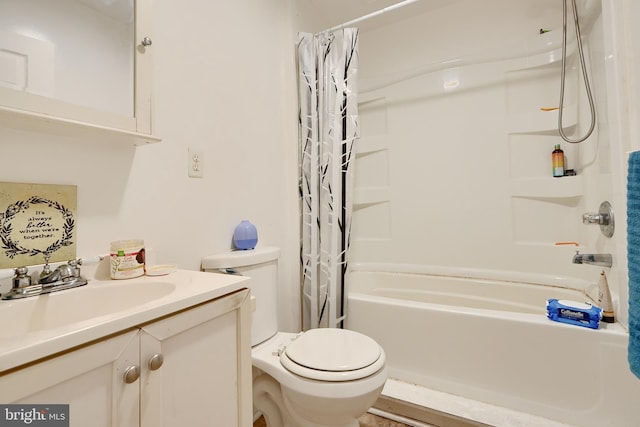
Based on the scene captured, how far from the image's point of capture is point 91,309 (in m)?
0.74

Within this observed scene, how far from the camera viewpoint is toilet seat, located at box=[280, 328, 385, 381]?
3.09 feet

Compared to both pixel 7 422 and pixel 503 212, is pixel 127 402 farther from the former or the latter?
pixel 503 212

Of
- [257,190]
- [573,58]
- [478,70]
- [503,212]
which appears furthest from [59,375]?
[573,58]

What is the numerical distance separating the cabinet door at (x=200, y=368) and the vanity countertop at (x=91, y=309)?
3 centimetres

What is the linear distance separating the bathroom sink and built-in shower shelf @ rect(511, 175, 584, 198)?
81.0 inches

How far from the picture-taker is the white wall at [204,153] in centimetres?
84

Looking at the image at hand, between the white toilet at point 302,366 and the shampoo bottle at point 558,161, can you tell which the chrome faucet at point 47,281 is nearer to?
the white toilet at point 302,366

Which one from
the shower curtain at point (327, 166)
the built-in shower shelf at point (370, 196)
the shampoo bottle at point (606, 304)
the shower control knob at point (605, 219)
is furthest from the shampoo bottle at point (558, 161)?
the shower curtain at point (327, 166)

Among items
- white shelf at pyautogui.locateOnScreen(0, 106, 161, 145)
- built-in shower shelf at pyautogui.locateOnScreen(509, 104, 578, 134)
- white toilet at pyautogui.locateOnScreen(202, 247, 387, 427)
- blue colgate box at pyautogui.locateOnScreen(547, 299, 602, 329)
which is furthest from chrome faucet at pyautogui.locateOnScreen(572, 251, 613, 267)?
white shelf at pyautogui.locateOnScreen(0, 106, 161, 145)

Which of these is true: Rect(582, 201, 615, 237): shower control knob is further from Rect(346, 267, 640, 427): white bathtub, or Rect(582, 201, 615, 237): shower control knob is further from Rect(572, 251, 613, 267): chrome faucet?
Rect(346, 267, 640, 427): white bathtub

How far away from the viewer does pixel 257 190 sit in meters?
1.49

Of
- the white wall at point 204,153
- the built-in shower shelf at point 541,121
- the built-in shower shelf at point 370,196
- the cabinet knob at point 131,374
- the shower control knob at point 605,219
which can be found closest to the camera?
the cabinet knob at point 131,374

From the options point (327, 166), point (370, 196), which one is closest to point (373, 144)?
point (370, 196)

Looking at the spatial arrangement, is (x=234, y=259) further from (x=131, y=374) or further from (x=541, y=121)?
(x=541, y=121)
